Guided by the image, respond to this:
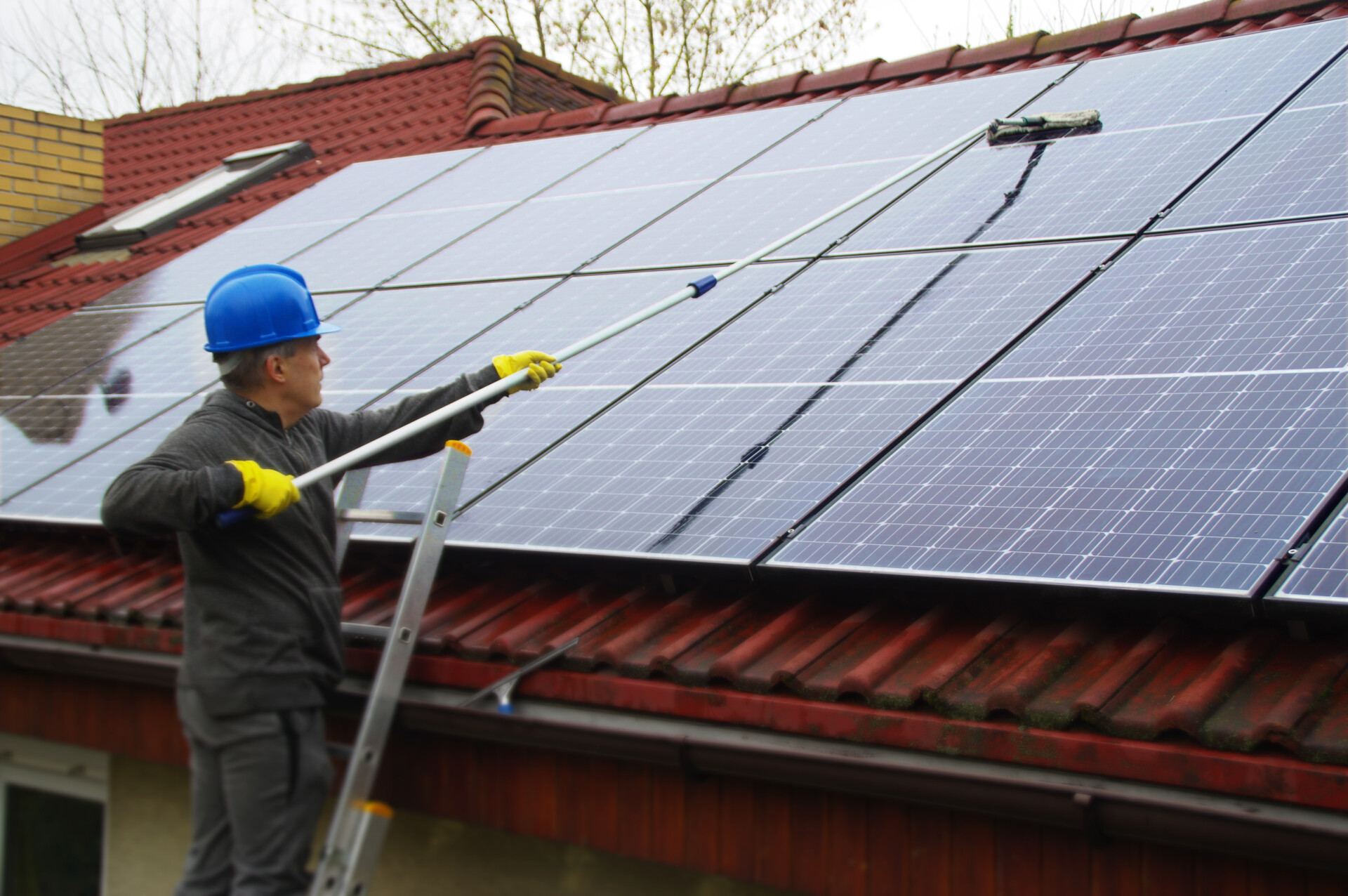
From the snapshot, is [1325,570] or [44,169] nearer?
[1325,570]

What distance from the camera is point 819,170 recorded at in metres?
7.48

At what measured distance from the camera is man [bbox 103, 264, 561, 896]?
394 cm

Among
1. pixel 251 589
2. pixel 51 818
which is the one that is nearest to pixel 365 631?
pixel 251 589

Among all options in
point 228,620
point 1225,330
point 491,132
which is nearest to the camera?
point 228,620

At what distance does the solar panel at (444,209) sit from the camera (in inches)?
323

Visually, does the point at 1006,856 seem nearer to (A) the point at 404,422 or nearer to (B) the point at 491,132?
(A) the point at 404,422

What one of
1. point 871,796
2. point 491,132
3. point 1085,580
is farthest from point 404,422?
point 491,132

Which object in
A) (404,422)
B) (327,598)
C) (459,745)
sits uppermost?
(404,422)

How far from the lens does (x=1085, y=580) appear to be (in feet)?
12.0

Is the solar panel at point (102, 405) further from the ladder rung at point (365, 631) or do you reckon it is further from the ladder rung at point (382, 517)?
the ladder rung at point (365, 631)

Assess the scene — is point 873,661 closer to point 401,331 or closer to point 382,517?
point 382,517

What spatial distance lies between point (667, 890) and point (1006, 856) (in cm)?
148

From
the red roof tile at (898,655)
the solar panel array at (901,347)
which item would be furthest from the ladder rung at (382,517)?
the red roof tile at (898,655)

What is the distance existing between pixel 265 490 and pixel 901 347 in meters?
2.57
